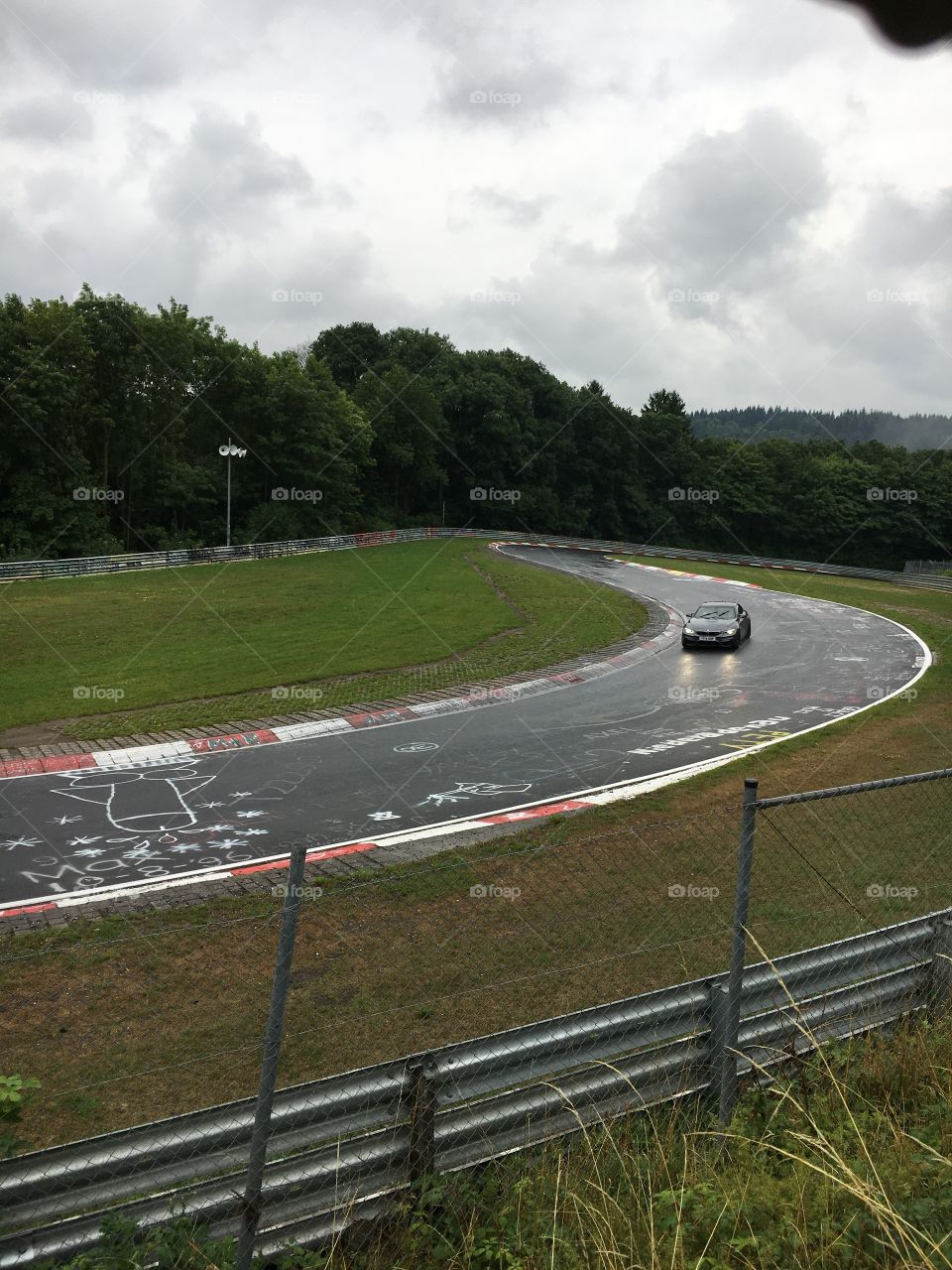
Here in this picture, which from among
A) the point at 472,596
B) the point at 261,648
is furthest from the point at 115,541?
the point at 261,648

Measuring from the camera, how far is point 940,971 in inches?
271

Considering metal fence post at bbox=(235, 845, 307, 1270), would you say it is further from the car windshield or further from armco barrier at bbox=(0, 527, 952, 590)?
armco barrier at bbox=(0, 527, 952, 590)

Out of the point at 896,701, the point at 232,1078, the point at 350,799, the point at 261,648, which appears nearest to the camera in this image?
the point at 232,1078

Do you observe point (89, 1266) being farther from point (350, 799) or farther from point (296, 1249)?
point (350, 799)

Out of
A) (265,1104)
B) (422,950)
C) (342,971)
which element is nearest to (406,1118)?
(265,1104)

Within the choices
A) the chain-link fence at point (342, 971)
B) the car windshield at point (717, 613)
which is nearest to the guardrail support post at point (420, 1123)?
the chain-link fence at point (342, 971)

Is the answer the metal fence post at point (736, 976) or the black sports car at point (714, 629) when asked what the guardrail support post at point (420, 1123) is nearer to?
the metal fence post at point (736, 976)

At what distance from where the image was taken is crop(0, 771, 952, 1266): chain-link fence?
15.4 feet

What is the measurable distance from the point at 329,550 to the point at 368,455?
60.6 feet

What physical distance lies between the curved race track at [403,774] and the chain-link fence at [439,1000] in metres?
2.01

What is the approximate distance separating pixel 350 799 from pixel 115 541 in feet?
166

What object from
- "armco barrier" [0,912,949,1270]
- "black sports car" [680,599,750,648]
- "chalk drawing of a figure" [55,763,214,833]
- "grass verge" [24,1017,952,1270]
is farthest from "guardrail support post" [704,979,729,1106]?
"black sports car" [680,599,750,648]

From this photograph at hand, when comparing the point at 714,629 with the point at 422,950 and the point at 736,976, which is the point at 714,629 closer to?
the point at 422,950

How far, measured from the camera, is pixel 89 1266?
4.24 metres
